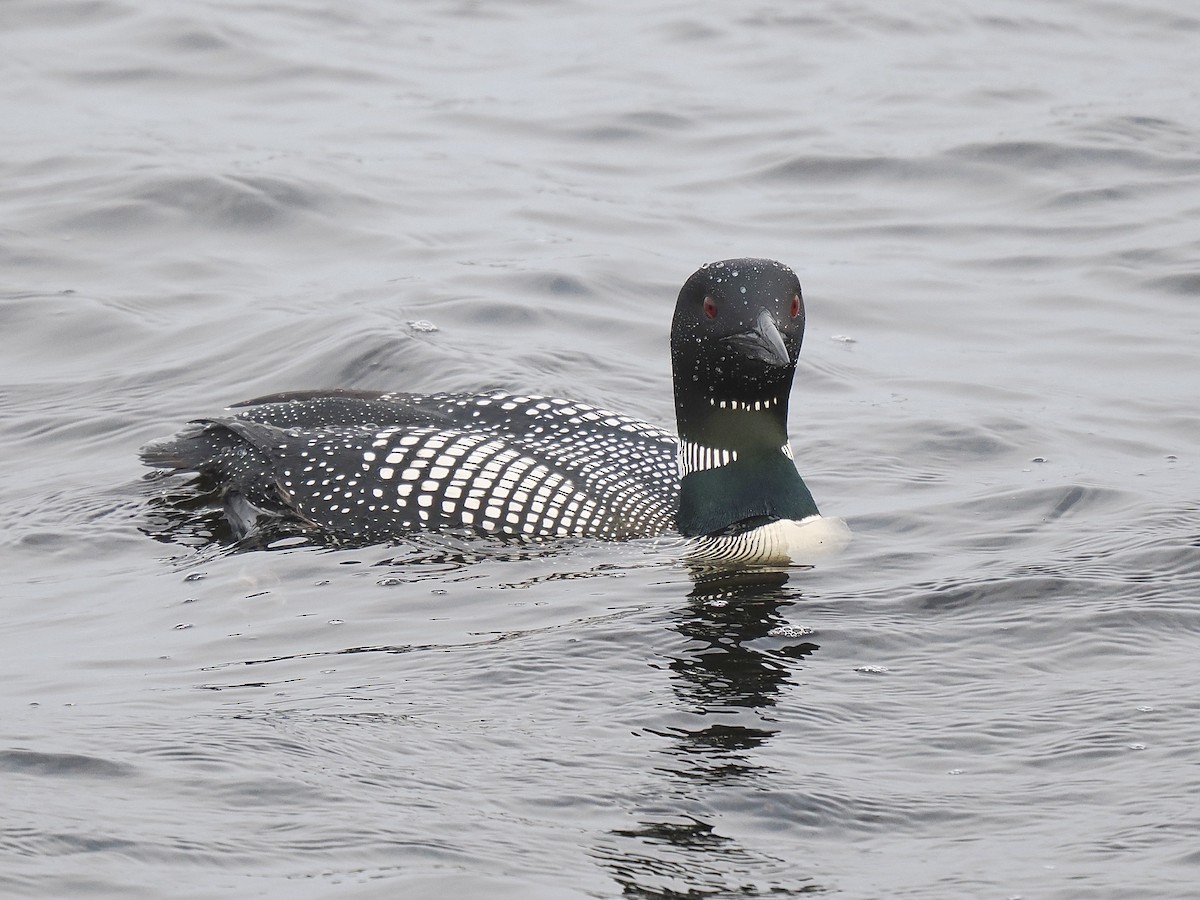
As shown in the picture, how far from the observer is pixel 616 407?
702 cm

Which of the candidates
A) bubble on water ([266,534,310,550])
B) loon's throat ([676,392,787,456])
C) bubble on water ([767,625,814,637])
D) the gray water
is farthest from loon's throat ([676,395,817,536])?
bubble on water ([266,534,310,550])

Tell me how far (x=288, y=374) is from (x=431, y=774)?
12.4 ft

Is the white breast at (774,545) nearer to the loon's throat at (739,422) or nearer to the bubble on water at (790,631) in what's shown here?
the loon's throat at (739,422)

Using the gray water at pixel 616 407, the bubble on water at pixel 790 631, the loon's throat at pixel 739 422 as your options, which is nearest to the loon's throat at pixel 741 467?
the loon's throat at pixel 739 422

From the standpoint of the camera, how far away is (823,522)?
5441mm

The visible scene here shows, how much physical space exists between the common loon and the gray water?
0.49 ft

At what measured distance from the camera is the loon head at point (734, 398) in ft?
16.9

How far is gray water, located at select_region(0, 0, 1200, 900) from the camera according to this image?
141 inches

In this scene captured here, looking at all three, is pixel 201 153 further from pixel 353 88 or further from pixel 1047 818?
pixel 1047 818

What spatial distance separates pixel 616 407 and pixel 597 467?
1455 mm

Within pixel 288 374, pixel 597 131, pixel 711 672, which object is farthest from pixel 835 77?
pixel 711 672

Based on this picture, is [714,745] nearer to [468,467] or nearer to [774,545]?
[774,545]

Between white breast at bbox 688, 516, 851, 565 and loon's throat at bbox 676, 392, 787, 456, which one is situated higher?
loon's throat at bbox 676, 392, 787, 456

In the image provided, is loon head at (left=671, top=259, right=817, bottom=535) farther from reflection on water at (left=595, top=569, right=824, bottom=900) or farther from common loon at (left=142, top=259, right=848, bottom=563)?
reflection on water at (left=595, top=569, right=824, bottom=900)
